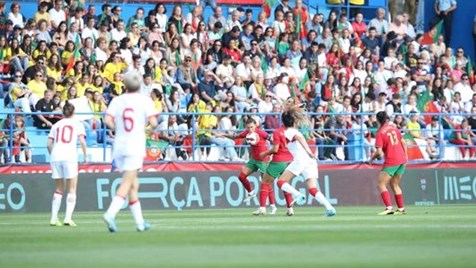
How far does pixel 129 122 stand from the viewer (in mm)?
17922

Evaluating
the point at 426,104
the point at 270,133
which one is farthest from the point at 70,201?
the point at 426,104

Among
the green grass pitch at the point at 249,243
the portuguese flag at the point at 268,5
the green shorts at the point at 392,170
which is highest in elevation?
the portuguese flag at the point at 268,5

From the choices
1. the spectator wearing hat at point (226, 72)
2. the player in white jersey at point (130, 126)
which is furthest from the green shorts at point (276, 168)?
the player in white jersey at point (130, 126)

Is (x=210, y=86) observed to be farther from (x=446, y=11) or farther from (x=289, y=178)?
(x=446, y=11)

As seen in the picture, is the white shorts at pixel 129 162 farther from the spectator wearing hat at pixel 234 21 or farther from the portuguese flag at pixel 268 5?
the portuguese flag at pixel 268 5

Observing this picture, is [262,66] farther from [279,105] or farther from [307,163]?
[307,163]

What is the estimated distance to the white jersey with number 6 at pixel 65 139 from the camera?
863 inches

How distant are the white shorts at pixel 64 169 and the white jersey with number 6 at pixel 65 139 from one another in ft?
0.21

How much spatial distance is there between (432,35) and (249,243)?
26.6 metres

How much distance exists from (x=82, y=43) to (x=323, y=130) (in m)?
6.17

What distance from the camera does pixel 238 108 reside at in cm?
3384

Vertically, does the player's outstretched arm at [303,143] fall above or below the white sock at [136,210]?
above

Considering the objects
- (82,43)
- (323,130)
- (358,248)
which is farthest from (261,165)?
(358,248)

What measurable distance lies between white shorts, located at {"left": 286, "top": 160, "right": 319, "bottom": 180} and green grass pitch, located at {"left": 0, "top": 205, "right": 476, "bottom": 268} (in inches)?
55.6
